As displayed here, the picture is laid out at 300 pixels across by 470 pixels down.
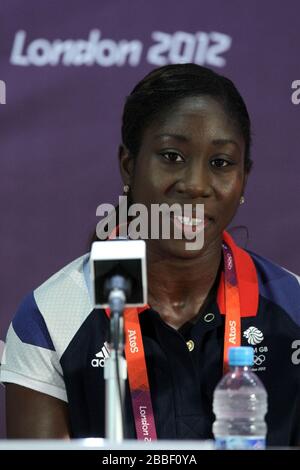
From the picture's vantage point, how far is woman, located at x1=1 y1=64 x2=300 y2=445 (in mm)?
2637

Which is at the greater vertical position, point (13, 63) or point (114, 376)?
point (13, 63)

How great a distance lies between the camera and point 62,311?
2.69 metres

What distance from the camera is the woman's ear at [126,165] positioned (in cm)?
282

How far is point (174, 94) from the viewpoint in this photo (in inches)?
107

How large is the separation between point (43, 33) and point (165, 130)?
48 centimetres

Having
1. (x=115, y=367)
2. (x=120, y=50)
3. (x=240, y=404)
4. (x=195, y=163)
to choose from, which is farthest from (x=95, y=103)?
(x=115, y=367)

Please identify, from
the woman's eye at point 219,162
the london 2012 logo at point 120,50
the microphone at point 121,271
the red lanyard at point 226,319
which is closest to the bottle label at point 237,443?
the microphone at point 121,271

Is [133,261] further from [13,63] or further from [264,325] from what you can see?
[13,63]

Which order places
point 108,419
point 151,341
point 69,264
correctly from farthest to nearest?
point 69,264 < point 151,341 < point 108,419

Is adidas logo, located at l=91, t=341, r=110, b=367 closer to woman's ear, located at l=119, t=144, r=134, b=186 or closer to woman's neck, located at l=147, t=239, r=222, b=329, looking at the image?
woman's neck, located at l=147, t=239, r=222, b=329

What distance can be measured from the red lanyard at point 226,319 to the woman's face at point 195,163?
0.11 metres

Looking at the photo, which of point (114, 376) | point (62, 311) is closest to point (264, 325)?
point (62, 311)

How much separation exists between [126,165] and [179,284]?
35cm
